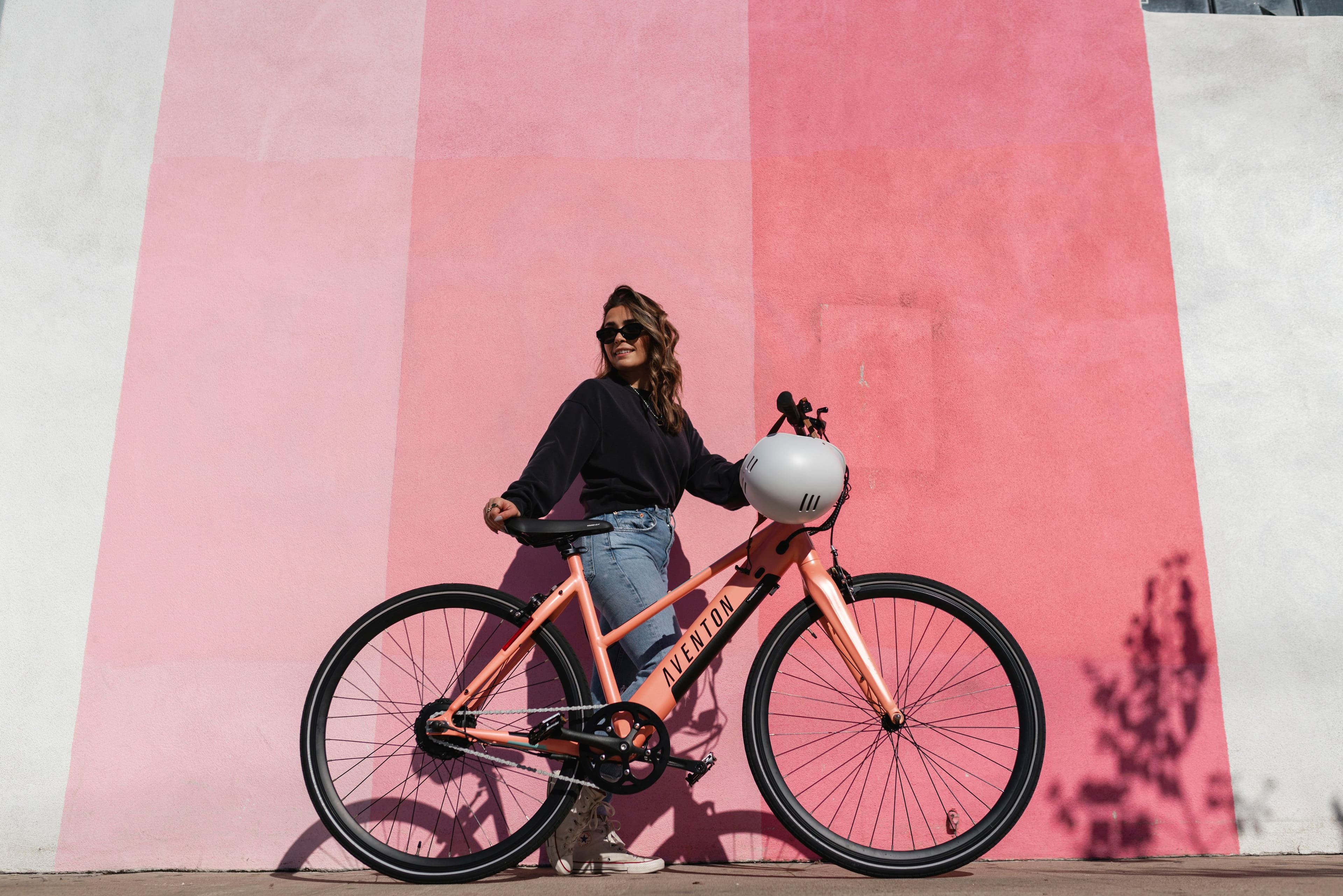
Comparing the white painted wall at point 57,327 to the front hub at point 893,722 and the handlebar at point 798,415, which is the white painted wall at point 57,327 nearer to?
the handlebar at point 798,415

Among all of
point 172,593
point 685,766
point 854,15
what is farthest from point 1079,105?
point 172,593

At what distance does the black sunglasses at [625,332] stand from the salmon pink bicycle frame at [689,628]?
0.77 meters

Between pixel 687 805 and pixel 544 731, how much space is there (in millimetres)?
893

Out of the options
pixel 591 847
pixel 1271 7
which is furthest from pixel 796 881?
pixel 1271 7

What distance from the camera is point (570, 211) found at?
359 cm

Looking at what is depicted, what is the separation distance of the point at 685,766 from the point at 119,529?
233 cm

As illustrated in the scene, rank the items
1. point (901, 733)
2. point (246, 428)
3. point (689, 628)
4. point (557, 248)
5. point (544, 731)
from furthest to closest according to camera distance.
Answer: point (557, 248) → point (246, 428) → point (901, 733) → point (689, 628) → point (544, 731)

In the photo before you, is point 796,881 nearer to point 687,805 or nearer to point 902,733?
point 687,805

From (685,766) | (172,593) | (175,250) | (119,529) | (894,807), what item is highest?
(175,250)

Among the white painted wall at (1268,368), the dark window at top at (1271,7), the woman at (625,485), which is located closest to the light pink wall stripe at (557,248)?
the woman at (625,485)

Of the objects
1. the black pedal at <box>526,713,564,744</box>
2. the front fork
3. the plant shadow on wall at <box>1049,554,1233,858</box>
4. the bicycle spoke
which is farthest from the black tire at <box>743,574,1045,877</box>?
the black pedal at <box>526,713,564,744</box>

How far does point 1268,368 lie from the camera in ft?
11.3

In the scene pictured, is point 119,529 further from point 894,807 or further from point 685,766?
point 894,807

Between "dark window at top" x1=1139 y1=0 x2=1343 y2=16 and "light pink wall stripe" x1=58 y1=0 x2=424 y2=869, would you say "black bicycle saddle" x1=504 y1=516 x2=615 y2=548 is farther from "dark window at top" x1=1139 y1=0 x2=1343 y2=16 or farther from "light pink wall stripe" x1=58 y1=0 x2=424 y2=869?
"dark window at top" x1=1139 y1=0 x2=1343 y2=16
